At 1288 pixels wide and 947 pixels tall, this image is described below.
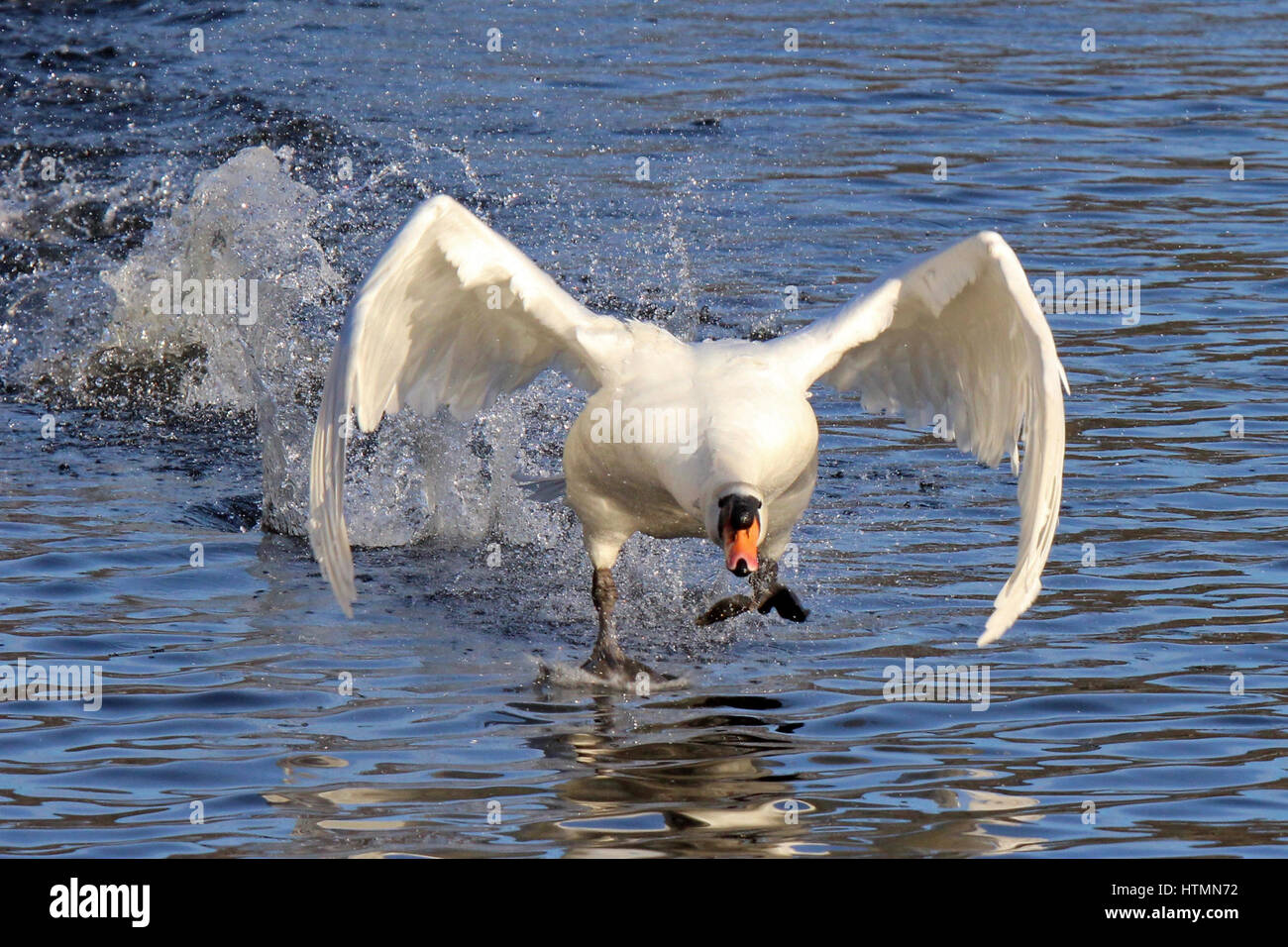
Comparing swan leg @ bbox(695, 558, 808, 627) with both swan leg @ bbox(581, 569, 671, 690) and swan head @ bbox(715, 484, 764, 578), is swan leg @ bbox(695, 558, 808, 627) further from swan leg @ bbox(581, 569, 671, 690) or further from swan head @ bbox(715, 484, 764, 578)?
swan head @ bbox(715, 484, 764, 578)

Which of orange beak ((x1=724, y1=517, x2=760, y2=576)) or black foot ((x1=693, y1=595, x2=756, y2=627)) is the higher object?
orange beak ((x1=724, y1=517, x2=760, y2=576))

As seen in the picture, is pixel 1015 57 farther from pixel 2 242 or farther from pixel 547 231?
pixel 2 242

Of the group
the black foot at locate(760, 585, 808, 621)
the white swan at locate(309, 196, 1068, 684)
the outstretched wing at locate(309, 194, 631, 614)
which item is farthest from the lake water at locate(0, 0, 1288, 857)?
the outstretched wing at locate(309, 194, 631, 614)

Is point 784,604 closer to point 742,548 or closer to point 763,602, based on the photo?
point 763,602

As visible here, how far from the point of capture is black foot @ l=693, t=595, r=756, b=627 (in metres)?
8.28

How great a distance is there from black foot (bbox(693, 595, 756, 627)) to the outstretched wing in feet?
3.69

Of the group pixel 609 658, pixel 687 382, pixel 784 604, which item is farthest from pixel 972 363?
pixel 609 658

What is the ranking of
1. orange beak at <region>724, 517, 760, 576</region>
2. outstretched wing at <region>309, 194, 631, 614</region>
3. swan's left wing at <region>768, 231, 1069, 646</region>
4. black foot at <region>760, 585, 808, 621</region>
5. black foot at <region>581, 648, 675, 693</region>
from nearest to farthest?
orange beak at <region>724, 517, 760, 576</region> < outstretched wing at <region>309, 194, 631, 614</region> < swan's left wing at <region>768, 231, 1069, 646</region> < black foot at <region>581, 648, 675, 693</region> < black foot at <region>760, 585, 808, 621</region>

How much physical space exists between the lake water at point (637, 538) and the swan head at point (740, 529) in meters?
0.74

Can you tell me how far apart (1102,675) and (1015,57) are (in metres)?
15.1

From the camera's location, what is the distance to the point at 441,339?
866 centimetres

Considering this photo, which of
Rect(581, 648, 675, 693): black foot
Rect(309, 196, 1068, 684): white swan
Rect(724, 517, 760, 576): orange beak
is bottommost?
Rect(581, 648, 675, 693): black foot
